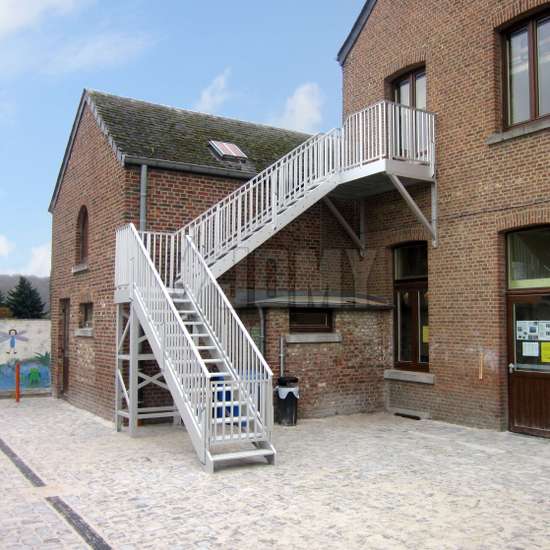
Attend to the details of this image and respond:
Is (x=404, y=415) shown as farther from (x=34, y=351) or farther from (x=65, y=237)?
(x=34, y=351)

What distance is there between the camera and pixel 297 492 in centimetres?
665

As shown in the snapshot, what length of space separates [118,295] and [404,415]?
19.0ft

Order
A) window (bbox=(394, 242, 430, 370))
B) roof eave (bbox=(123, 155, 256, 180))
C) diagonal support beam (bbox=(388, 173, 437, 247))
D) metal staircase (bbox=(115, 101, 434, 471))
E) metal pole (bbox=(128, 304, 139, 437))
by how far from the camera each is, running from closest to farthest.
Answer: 1. metal staircase (bbox=(115, 101, 434, 471))
2. metal pole (bbox=(128, 304, 139, 437))
3. diagonal support beam (bbox=(388, 173, 437, 247))
4. roof eave (bbox=(123, 155, 256, 180))
5. window (bbox=(394, 242, 430, 370))

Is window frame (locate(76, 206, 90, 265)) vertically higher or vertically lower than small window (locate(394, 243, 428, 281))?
higher

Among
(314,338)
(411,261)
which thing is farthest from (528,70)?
(314,338)

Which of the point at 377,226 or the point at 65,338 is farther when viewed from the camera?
the point at 65,338

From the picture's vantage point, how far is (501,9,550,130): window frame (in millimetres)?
10034

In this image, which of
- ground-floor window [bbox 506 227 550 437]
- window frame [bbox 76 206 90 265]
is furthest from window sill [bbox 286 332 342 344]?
window frame [bbox 76 206 90 265]

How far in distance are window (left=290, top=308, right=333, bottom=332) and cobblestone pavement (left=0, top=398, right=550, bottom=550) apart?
2.15 m

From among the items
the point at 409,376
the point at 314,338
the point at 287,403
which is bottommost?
the point at 287,403

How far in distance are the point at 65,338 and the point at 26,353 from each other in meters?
2.85

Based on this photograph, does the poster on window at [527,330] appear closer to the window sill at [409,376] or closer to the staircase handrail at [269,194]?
the window sill at [409,376]

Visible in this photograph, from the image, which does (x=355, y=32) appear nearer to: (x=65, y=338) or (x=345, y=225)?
(x=345, y=225)

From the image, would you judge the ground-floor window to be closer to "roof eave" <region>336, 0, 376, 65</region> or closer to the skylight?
the skylight
